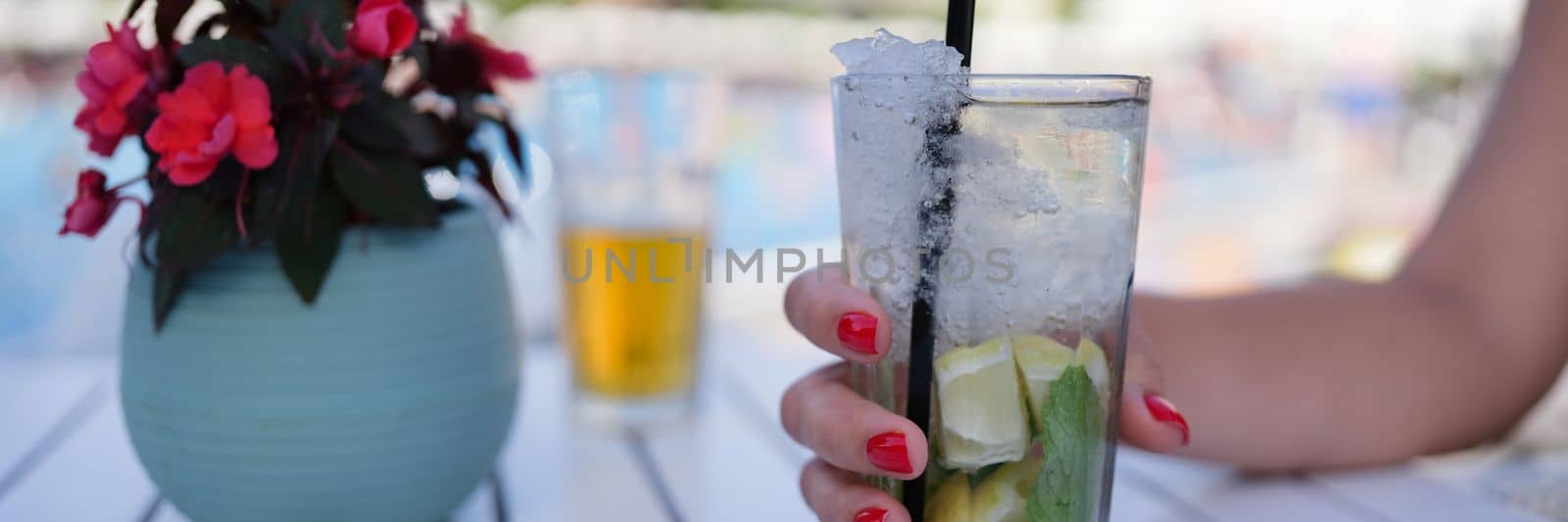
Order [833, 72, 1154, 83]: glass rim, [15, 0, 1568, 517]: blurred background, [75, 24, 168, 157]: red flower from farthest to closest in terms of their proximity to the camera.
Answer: [15, 0, 1568, 517]: blurred background, [75, 24, 168, 157]: red flower, [833, 72, 1154, 83]: glass rim

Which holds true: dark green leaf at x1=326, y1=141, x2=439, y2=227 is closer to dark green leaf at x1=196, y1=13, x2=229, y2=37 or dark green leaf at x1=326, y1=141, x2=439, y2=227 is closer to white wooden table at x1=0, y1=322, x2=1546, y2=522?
dark green leaf at x1=196, y1=13, x2=229, y2=37

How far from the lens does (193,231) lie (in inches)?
21.7

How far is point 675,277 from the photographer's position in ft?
3.26

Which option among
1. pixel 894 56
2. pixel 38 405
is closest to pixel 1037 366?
pixel 894 56

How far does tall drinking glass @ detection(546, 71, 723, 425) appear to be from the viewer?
97cm

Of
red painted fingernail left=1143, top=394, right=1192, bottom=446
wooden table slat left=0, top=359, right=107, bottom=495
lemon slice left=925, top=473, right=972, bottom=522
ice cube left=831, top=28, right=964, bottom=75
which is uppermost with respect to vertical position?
ice cube left=831, top=28, right=964, bottom=75

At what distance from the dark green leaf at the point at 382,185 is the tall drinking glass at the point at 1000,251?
9.6 inches

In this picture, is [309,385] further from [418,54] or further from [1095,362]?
[1095,362]

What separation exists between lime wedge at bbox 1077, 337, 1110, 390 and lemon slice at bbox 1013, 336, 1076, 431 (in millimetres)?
13

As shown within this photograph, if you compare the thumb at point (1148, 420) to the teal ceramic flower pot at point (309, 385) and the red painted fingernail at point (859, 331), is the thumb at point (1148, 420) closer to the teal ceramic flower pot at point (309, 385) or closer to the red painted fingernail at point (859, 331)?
the red painted fingernail at point (859, 331)

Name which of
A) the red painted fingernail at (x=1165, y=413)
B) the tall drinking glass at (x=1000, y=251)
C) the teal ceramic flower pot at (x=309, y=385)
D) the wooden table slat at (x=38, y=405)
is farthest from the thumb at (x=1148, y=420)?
the wooden table slat at (x=38, y=405)

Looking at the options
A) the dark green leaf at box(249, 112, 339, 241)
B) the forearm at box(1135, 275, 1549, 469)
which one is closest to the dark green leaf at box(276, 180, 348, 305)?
the dark green leaf at box(249, 112, 339, 241)

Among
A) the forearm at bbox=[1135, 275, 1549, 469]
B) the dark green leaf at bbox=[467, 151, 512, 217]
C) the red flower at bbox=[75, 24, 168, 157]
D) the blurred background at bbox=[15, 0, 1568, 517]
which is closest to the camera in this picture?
the red flower at bbox=[75, 24, 168, 157]

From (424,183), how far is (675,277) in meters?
0.41
